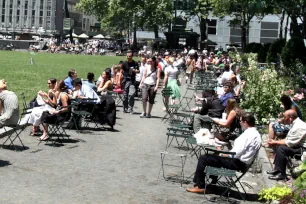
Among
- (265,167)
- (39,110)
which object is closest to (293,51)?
(39,110)

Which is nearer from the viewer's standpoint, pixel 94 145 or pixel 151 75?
pixel 94 145

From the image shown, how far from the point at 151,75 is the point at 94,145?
643 cm

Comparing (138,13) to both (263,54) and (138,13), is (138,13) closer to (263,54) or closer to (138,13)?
(138,13)

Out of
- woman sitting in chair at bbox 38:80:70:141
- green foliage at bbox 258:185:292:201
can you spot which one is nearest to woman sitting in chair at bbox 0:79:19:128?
woman sitting in chair at bbox 38:80:70:141

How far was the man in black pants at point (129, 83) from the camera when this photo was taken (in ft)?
73.9

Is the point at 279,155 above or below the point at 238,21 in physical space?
below

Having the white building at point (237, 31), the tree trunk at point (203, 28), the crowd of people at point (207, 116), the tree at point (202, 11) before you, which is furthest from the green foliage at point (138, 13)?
the crowd of people at point (207, 116)

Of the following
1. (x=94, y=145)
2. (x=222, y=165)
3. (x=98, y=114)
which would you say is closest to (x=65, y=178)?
(x=222, y=165)

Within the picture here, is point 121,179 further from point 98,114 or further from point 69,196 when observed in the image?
point 98,114

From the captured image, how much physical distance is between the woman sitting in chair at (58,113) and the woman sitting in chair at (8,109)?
59.4 inches

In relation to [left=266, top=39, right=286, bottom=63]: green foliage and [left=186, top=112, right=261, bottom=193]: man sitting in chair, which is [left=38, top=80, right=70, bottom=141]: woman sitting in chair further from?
[left=266, top=39, right=286, bottom=63]: green foliage

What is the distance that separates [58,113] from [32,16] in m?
140

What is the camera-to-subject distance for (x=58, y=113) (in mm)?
15578

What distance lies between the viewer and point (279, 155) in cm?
1234
